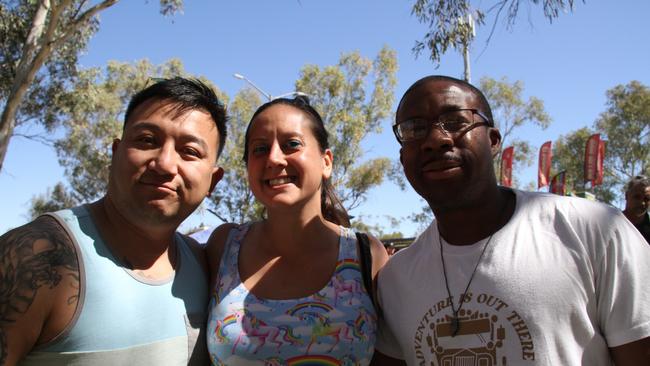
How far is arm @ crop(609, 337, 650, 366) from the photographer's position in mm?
1592

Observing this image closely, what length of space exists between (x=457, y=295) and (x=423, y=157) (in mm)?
569

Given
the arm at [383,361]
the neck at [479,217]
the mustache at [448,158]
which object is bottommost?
the arm at [383,361]

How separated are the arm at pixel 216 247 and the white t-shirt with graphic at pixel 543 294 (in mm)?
1027

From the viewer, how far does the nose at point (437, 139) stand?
1.99m

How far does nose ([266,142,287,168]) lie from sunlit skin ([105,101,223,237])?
31 centimetres

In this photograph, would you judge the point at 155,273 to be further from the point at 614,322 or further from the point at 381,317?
the point at 614,322

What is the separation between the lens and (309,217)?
263cm

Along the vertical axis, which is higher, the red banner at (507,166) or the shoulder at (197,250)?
the red banner at (507,166)

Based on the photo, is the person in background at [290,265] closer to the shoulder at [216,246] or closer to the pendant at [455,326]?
the shoulder at [216,246]

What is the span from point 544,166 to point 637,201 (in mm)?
17882

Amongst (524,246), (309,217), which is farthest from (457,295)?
(309,217)

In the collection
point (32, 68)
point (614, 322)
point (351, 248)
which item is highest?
point (32, 68)

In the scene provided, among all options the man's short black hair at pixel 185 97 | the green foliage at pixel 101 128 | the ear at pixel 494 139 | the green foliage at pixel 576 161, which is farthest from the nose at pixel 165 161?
the green foliage at pixel 576 161

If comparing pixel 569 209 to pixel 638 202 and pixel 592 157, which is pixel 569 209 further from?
pixel 592 157
